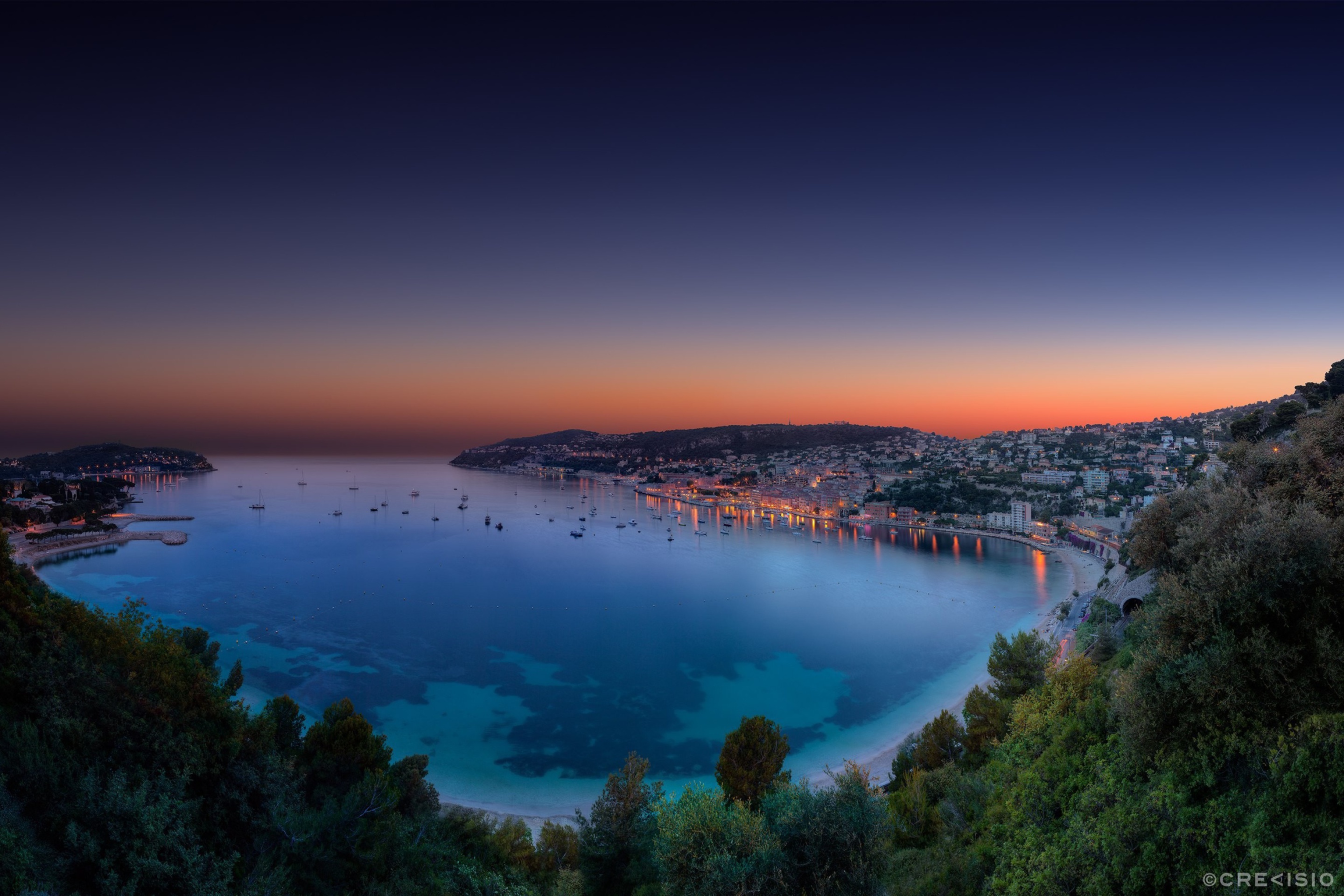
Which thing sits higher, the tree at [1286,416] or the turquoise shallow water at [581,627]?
the tree at [1286,416]

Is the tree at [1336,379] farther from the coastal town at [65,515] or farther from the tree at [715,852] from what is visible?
the coastal town at [65,515]

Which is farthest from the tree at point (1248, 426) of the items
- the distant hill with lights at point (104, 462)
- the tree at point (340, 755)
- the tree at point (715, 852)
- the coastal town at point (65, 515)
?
the distant hill with lights at point (104, 462)

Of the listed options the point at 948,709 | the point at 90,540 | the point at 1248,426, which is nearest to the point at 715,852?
the point at 948,709

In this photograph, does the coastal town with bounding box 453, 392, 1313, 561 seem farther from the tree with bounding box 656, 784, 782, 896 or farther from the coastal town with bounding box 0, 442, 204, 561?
the coastal town with bounding box 0, 442, 204, 561

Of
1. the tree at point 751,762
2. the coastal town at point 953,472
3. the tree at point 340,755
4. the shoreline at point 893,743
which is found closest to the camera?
the tree at point 340,755

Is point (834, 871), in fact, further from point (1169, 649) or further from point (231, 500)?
point (231, 500)

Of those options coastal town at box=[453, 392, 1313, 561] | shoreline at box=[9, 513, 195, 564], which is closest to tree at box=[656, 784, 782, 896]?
coastal town at box=[453, 392, 1313, 561]
